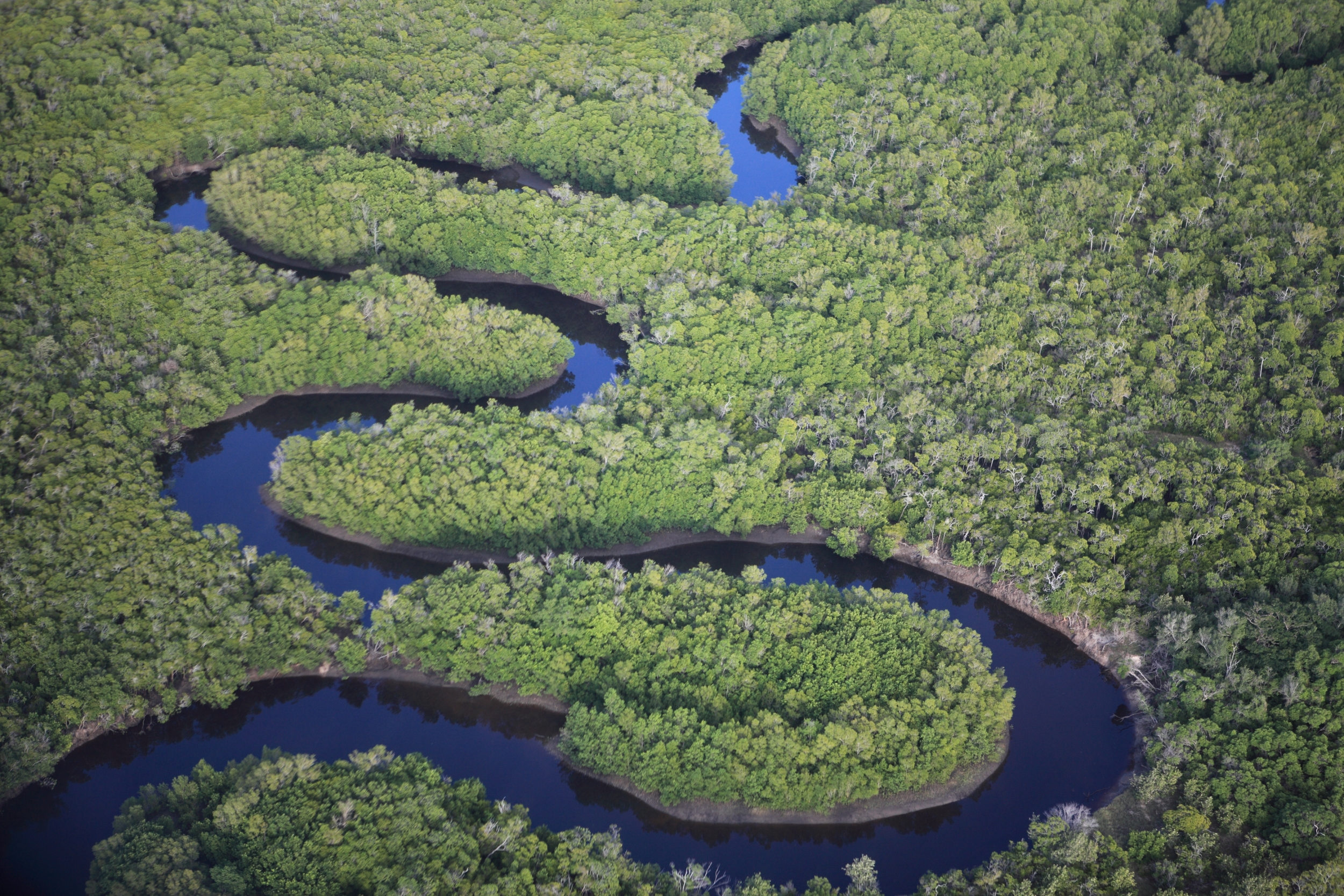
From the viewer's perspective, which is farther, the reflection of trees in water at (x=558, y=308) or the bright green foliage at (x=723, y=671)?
the reflection of trees in water at (x=558, y=308)

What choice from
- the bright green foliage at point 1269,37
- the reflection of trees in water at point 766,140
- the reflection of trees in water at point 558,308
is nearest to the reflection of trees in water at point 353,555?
the reflection of trees in water at point 558,308

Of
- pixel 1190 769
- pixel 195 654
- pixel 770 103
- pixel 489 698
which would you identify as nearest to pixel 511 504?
pixel 489 698

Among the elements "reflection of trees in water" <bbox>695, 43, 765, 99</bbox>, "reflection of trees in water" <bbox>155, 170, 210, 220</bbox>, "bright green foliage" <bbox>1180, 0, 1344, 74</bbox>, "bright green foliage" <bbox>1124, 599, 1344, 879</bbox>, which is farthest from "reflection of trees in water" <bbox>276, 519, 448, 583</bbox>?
"bright green foliage" <bbox>1180, 0, 1344, 74</bbox>

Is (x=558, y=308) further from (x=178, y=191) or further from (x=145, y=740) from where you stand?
(x=145, y=740)

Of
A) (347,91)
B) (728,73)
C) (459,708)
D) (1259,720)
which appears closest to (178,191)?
(347,91)

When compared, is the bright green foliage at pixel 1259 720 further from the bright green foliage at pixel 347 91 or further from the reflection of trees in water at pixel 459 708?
the bright green foliage at pixel 347 91

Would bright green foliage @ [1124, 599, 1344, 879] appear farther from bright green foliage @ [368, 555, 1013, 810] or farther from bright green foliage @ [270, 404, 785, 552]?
bright green foliage @ [270, 404, 785, 552]
